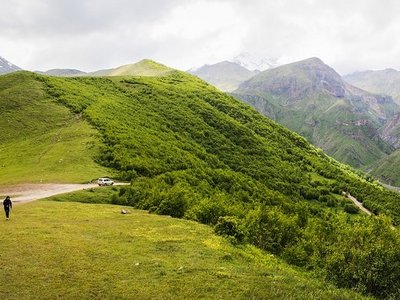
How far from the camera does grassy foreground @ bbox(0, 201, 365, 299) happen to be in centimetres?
2622

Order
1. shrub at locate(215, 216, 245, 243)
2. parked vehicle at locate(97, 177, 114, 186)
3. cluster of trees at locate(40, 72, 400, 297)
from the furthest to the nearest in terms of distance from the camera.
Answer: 1. parked vehicle at locate(97, 177, 114, 186)
2. shrub at locate(215, 216, 245, 243)
3. cluster of trees at locate(40, 72, 400, 297)

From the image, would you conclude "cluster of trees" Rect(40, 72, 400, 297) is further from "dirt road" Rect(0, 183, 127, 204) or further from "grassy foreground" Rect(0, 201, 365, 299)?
"dirt road" Rect(0, 183, 127, 204)

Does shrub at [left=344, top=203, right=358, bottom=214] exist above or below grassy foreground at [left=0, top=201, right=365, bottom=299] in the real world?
below

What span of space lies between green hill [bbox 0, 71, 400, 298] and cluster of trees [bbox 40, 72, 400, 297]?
0.57ft

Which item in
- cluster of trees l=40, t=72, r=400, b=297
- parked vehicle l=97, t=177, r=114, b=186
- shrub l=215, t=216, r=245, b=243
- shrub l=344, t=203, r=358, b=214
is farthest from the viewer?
shrub l=344, t=203, r=358, b=214

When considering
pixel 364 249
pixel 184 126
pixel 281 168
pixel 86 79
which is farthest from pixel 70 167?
pixel 86 79

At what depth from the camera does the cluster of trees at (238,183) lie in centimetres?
3772

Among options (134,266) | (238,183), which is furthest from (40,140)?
(134,266)

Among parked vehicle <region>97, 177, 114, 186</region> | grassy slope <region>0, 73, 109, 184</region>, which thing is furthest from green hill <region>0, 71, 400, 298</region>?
parked vehicle <region>97, 177, 114, 186</region>

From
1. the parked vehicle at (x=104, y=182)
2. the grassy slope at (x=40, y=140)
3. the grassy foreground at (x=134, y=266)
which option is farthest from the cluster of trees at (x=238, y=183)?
the grassy foreground at (x=134, y=266)

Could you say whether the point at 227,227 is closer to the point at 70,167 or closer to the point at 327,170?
the point at 70,167

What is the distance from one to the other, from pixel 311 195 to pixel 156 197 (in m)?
104

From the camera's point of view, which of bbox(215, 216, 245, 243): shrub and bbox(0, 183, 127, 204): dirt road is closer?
bbox(215, 216, 245, 243): shrub

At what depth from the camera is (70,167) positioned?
81500mm
